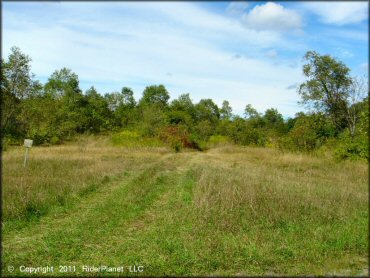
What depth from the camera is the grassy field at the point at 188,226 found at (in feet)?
16.4

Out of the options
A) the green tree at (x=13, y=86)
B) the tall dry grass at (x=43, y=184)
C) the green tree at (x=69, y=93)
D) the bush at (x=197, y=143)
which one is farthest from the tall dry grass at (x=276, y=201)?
the green tree at (x=69, y=93)

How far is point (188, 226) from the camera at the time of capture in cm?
669

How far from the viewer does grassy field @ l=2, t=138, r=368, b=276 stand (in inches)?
196

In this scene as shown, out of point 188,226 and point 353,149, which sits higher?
point 353,149

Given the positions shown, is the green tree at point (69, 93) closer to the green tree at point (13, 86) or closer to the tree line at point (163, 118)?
the tree line at point (163, 118)

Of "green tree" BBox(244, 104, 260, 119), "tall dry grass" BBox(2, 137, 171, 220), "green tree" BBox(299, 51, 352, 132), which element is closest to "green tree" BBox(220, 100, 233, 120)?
"green tree" BBox(244, 104, 260, 119)

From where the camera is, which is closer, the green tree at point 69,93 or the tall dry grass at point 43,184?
the tall dry grass at point 43,184

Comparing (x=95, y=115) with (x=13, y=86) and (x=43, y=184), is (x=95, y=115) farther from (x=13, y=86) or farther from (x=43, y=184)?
(x=43, y=184)

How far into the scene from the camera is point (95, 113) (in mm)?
43781

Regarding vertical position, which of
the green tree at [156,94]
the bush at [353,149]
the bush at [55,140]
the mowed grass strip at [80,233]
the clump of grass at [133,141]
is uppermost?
the green tree at [156,94]

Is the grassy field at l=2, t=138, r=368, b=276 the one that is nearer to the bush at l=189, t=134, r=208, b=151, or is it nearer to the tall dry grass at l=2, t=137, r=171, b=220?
the tall dry grass at l=2, t=137, r=171, b=220

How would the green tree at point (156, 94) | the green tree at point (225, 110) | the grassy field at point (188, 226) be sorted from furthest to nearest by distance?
the green tree at point (225, 110) → the green tree at point (156, 94) → the grassy field at point (188, 226)

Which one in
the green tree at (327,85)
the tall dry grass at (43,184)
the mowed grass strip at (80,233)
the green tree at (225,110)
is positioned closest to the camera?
the mowed grass strip at (80,233)

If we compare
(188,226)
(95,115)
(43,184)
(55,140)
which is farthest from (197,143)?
(188,226)
